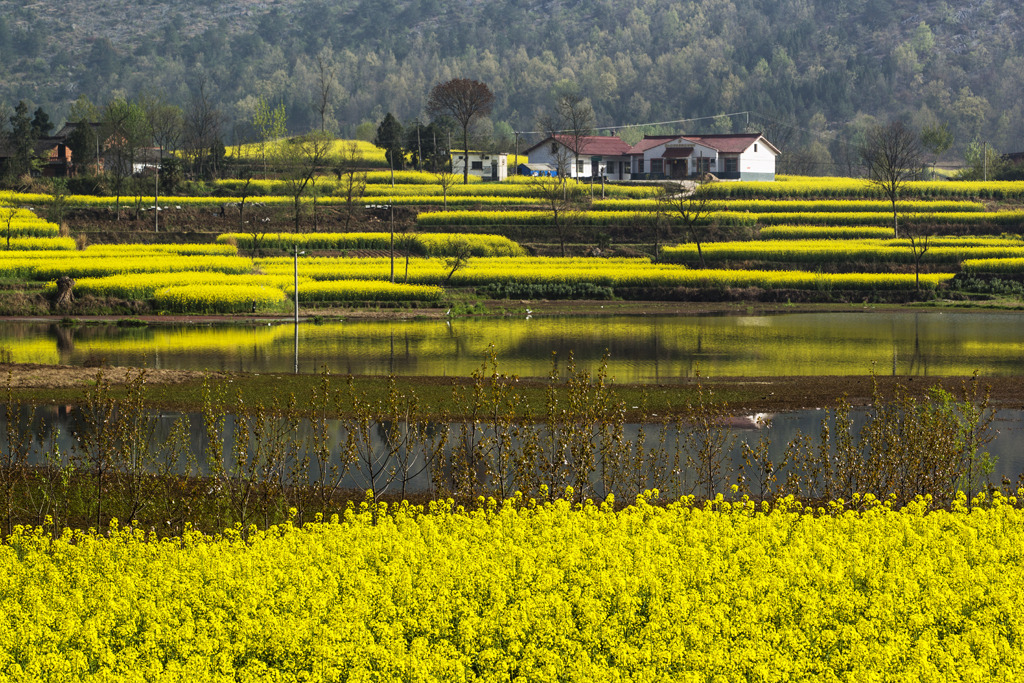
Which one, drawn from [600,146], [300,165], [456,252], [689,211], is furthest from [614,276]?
[600,146]

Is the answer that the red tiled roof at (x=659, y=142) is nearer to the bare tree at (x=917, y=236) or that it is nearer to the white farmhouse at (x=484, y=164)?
the white farmhouse at (x=484, y=164)

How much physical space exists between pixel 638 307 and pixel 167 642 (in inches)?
1745

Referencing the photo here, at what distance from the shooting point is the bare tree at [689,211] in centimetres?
7056

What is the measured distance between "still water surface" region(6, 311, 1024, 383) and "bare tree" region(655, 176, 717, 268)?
21120mm

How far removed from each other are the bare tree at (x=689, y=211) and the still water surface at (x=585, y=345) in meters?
21.1

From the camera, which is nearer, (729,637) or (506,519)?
(729,637)

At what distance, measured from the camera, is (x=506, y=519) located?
1234 cm

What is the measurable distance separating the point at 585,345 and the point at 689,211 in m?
40.5

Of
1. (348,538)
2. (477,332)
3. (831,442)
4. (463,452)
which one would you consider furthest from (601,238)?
(348,538)

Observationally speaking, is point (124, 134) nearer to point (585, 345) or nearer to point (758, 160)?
point (758, 160)

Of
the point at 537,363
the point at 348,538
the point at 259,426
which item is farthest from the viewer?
the point at 537,363

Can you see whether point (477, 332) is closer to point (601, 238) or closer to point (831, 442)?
point (831, 442)

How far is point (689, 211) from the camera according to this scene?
2968 inches

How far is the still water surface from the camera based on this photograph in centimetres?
3180
